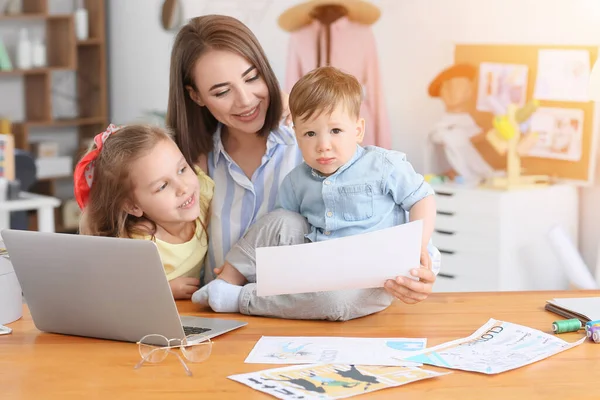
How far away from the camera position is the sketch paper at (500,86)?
3.73 meters

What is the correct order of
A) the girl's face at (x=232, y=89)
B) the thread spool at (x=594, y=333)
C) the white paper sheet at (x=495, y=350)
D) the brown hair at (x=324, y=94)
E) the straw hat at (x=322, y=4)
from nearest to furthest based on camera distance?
the white paper sheet at (x=495, y=350) → the thread spool at (x=594, y=333) → the brown hair at (x=324, y=94) → the girl's face at (x=232, y=89) → the straw hat at (x=322, y=4)

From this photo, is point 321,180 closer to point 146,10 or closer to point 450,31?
point 450,31

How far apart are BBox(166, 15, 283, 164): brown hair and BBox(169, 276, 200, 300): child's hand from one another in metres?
0.33

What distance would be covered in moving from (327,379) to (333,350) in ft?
0.52

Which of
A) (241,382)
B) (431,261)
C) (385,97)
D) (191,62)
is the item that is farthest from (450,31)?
(241,382)

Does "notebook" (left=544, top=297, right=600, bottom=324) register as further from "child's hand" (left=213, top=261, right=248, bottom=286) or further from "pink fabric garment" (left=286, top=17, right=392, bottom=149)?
"pink fabric garment" (left=286, top=17, right=392, bottom=149)

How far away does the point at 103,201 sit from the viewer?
193 centimetres

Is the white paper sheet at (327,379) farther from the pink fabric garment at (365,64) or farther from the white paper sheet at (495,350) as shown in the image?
the pink fabric garment at (365,64)

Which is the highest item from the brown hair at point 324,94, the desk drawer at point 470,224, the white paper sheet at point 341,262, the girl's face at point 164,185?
the brown hair at point 324,94

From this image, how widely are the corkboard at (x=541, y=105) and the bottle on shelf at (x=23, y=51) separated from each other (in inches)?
113

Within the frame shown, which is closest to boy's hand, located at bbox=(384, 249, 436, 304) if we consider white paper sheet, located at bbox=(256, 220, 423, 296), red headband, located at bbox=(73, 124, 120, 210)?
white paper sheet, located at bbox=(256, 220, 423, 296)

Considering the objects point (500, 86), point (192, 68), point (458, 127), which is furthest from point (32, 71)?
point (192, 68)

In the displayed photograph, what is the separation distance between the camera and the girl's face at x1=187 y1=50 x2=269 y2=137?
201 cm

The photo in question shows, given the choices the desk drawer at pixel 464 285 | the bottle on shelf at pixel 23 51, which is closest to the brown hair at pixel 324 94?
the desk drawer at pixel 464 285
